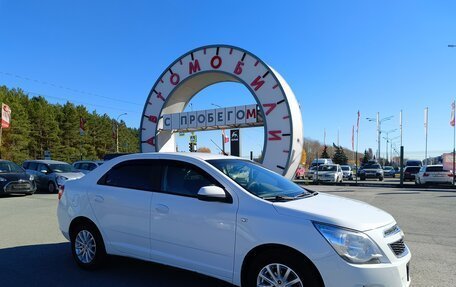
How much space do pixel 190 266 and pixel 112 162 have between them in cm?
216

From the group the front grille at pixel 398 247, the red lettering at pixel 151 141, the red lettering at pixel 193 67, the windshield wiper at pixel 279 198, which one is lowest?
the front grille at pixel 398 247

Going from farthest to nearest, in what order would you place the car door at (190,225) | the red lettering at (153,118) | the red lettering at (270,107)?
the red lettering at (153,118), the red lettering at (270,107), the car door at (190,225)

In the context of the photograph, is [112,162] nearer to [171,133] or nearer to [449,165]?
[171,133]

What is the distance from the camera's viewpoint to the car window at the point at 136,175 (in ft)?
17.7

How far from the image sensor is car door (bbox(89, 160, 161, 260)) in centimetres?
526

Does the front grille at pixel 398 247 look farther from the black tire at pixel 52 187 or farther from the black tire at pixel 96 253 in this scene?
the black tire at pixel 52 187

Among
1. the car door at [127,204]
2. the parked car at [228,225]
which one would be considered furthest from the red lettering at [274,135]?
the car door at [127,204]

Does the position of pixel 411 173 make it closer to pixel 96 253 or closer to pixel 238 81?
pixel 238 81

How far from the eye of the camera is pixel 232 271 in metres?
4.41

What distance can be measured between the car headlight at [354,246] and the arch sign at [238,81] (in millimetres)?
12338

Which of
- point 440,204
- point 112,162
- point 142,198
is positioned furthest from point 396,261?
point 440,204

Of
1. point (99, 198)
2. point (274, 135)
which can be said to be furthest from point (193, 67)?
point (99, 198)

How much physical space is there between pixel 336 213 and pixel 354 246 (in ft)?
1.39

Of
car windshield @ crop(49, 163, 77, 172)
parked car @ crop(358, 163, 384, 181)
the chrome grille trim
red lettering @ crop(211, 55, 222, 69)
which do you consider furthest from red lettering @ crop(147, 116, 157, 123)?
parked car @ crop(358, 163, 384, 181)
